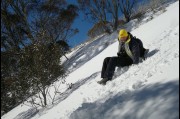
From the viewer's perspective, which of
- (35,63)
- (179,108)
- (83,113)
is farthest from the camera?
(35,63)

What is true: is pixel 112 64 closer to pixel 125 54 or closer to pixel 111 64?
pixel 111 64

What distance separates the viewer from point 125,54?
282 inches

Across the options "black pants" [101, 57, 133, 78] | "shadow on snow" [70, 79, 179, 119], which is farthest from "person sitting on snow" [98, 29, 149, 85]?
"shadow on snow" [70, 79, 179, 119]

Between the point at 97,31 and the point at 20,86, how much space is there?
1556 cm

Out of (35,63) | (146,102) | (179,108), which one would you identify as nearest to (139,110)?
(146,102)

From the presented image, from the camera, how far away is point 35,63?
9.48m

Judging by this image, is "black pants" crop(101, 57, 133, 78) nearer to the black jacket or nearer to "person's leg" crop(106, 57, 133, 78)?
"person's leg" crop(106, 57, 133, 78)

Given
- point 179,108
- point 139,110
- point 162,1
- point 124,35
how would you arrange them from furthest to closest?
point 162,1 → point 124,35 → point 139,110 → point 179,108

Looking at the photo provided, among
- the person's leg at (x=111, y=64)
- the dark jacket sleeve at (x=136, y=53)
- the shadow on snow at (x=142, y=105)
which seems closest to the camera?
the shadow on snow at (x=142, y=105)

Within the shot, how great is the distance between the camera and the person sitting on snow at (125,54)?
22.1 ft

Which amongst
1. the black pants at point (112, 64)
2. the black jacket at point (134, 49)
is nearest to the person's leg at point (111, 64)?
the black pants at point (112, 64)

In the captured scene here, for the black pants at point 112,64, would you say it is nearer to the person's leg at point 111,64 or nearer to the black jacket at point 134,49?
the person's leg at point 111,64

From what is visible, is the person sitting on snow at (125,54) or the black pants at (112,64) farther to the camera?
the black pants at (112,64)

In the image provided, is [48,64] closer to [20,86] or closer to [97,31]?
[20,86]
